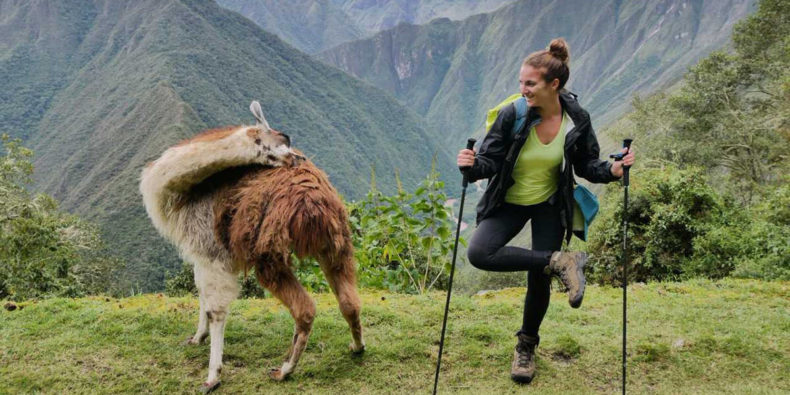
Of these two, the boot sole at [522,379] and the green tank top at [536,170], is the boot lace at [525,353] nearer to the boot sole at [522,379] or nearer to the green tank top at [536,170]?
the boot sole at [522,379]

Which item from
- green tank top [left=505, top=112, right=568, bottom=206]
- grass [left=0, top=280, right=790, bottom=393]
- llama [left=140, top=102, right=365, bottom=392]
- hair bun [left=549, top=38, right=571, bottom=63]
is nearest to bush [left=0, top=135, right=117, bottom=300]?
grass [left=0, top=280, right=790, bottom=393]

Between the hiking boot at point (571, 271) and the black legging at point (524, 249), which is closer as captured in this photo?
the hiking boot at point (571, 271)

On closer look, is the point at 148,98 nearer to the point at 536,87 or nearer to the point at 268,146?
the point at 268,146

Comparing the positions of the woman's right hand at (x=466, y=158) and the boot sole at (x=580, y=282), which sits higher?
the woman's right hand at (x=466, y=158)

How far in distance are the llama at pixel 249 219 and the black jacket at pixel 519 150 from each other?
109 cm

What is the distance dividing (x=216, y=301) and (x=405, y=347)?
1534mm

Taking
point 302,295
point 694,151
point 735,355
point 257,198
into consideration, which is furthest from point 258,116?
point 694,151

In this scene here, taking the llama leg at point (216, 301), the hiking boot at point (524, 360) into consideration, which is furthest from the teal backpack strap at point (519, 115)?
the llama leg at point (216, 301)

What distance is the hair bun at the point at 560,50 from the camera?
3217 mm

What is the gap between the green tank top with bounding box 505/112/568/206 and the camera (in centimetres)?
336

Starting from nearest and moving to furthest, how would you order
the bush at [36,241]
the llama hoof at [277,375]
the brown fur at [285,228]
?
1. the brown fur at [285,228]
2. the llama hoof at [277,375]
3. the bush at [36,241]

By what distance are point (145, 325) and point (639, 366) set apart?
13.3ft

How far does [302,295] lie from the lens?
3529 mm

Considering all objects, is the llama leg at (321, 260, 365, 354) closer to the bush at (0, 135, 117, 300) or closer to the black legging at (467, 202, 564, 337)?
the black legging at (467, 202, 564, 337)
